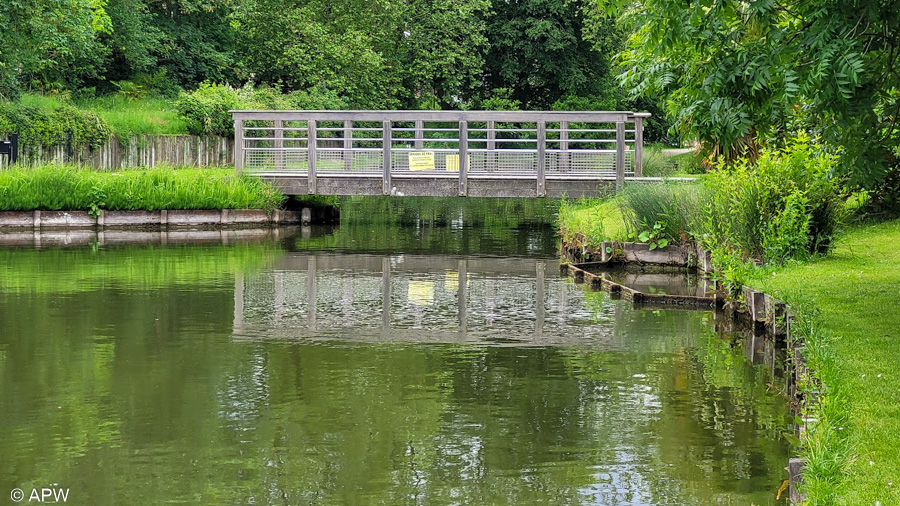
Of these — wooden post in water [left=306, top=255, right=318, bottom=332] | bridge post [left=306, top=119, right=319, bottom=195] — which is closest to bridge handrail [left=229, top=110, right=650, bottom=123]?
bridge post [left=306, top=119, right=319, bottom=195]

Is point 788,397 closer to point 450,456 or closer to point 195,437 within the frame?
point 450,456

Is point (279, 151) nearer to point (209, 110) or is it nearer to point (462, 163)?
point (462, 163)

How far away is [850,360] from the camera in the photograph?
9172 mm

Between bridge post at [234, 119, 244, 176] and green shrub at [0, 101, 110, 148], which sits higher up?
green shrub at [0, 101, 110, 148]

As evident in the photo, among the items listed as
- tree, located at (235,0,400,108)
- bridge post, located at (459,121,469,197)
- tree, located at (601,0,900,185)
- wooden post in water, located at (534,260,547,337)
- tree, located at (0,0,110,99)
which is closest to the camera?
tree, located at (601,0,900,185)

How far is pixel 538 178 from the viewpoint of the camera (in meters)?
26.9

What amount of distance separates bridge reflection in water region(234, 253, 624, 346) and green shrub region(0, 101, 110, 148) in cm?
1542

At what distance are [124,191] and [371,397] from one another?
18.9m

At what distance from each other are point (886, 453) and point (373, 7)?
133 ft

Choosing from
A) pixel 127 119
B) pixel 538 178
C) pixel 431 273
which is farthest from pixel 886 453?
pixel 127 119

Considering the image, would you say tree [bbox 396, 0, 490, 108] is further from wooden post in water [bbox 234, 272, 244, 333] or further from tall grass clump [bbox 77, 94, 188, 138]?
wooden post in water [bbox 234, 272, 244, 333]

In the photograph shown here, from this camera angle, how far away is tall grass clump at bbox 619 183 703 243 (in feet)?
64.9

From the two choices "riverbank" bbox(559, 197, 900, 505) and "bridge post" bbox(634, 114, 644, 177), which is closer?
"riverbank" bbox(559, 197, 900, 505)

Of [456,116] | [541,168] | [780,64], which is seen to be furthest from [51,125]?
[780,64]
